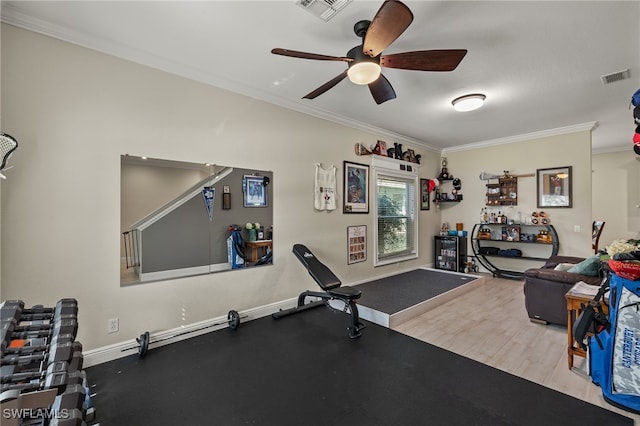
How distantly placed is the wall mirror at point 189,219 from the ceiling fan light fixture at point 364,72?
1760 mm

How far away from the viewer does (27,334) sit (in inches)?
53.1

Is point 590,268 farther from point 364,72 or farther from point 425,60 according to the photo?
point 364,72

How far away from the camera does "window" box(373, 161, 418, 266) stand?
5.38 meters

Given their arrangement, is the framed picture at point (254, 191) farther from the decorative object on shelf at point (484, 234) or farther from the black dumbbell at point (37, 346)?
the decorative object on shelf at point (484, 234)

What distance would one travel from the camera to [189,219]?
3.08 metres

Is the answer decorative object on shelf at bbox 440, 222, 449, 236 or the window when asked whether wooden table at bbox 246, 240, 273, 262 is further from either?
decorative object on shelf at bbox 440, 222, 449, 236

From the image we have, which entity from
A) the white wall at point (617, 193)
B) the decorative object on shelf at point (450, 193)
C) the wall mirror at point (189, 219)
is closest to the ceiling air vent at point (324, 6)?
the wall mirror at point (189, 219)

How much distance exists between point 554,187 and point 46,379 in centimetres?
700

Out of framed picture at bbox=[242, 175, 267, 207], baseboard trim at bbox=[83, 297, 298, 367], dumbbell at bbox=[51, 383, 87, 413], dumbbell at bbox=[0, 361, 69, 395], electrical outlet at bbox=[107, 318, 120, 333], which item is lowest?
baseboard trim at bbox=[83, 297, 298, 367]

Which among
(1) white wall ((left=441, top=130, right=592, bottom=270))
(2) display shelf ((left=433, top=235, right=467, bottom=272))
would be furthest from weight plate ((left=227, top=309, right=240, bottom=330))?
(1) white wall ((left=441, top=130, right=592, bottom=270))

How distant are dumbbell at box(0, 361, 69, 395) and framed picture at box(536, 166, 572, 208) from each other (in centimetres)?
689

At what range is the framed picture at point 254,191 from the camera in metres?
3.46

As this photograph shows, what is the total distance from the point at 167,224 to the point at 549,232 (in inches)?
253

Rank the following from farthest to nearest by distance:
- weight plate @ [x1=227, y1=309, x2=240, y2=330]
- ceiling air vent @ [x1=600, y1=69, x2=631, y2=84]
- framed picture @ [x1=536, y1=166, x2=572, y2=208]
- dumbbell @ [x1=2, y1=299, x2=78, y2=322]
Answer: framed picture @ [x1=536, y1=166, x2=572, y2=208]
weight plate @ [x1=227, y1=309, x2=240, y2=330]
ceiling air vent @ [x1=600, y1=69, x2=631, y2=84]
dumbbell @ [x1=2, y1=299, x2=78, y2=322]
